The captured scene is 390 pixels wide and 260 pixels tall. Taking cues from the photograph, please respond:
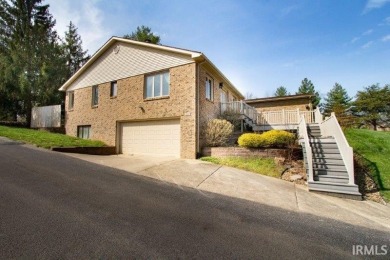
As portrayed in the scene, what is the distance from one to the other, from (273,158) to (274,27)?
6.22 m

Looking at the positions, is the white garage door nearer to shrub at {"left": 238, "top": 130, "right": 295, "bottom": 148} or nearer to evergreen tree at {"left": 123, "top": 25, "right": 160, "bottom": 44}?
shrub at {"left": 238, "top": 130, "right": 295, "bottom": 148}

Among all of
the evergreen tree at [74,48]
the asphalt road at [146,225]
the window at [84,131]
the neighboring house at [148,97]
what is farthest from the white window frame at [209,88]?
the evergreen tree at [74,48]

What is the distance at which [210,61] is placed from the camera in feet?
40.4

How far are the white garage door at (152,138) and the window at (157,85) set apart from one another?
1.70 meters

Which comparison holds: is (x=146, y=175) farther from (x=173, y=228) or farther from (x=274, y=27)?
(x=274, y=27)

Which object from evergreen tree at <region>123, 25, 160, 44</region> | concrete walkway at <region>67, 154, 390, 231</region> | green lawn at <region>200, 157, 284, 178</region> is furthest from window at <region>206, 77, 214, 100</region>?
evergreen tree at <region>123, 25, 160, 44</region>

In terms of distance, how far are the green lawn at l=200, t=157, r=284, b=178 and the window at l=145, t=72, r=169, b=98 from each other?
4890mm

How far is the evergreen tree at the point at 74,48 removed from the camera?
33062 millimetres

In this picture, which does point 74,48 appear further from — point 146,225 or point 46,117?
point 146,225

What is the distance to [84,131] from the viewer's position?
16828 mm

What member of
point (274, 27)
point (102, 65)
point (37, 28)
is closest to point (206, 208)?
point (274, 27)

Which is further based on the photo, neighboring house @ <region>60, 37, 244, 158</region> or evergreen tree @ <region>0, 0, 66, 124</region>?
evergreen tree @ <region>0, 0, 66, 124</region>

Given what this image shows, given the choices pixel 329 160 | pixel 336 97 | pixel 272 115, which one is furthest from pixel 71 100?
pixel 336 97

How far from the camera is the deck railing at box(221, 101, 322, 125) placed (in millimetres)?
15180
